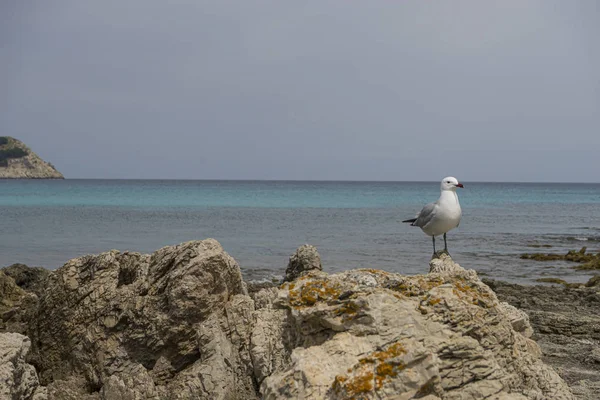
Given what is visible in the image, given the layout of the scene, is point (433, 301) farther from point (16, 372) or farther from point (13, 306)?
point (13, 306)

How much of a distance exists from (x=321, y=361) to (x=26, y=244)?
953 inches

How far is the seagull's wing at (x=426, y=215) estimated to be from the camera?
1159 centimetres

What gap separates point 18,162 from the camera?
17625 centimetres

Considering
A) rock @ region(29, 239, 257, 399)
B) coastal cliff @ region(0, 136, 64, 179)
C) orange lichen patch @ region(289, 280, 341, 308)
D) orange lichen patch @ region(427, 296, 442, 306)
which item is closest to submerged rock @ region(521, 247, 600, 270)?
rock @ region(29, 239, 257, 399)

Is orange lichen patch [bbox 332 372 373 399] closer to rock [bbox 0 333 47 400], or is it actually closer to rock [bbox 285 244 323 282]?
rock [bbox 0 333 47 400]

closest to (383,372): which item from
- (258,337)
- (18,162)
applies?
(258,337)

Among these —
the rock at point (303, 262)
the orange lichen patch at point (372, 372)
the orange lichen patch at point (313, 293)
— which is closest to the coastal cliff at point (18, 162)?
the rock at point (303, 262)

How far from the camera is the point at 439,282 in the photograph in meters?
4.71

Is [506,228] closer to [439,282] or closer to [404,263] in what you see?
[404,263]

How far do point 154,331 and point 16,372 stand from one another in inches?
49.9

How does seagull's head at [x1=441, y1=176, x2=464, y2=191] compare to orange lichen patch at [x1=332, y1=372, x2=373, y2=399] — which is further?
seagull's head at [x1=441, y1=176, x2=464, y2=191]

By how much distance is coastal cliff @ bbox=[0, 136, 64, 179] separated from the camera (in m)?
173

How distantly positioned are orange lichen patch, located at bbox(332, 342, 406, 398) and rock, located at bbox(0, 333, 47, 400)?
281cm

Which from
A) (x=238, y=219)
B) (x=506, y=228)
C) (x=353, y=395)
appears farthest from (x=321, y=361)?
(x=238, y=219)
